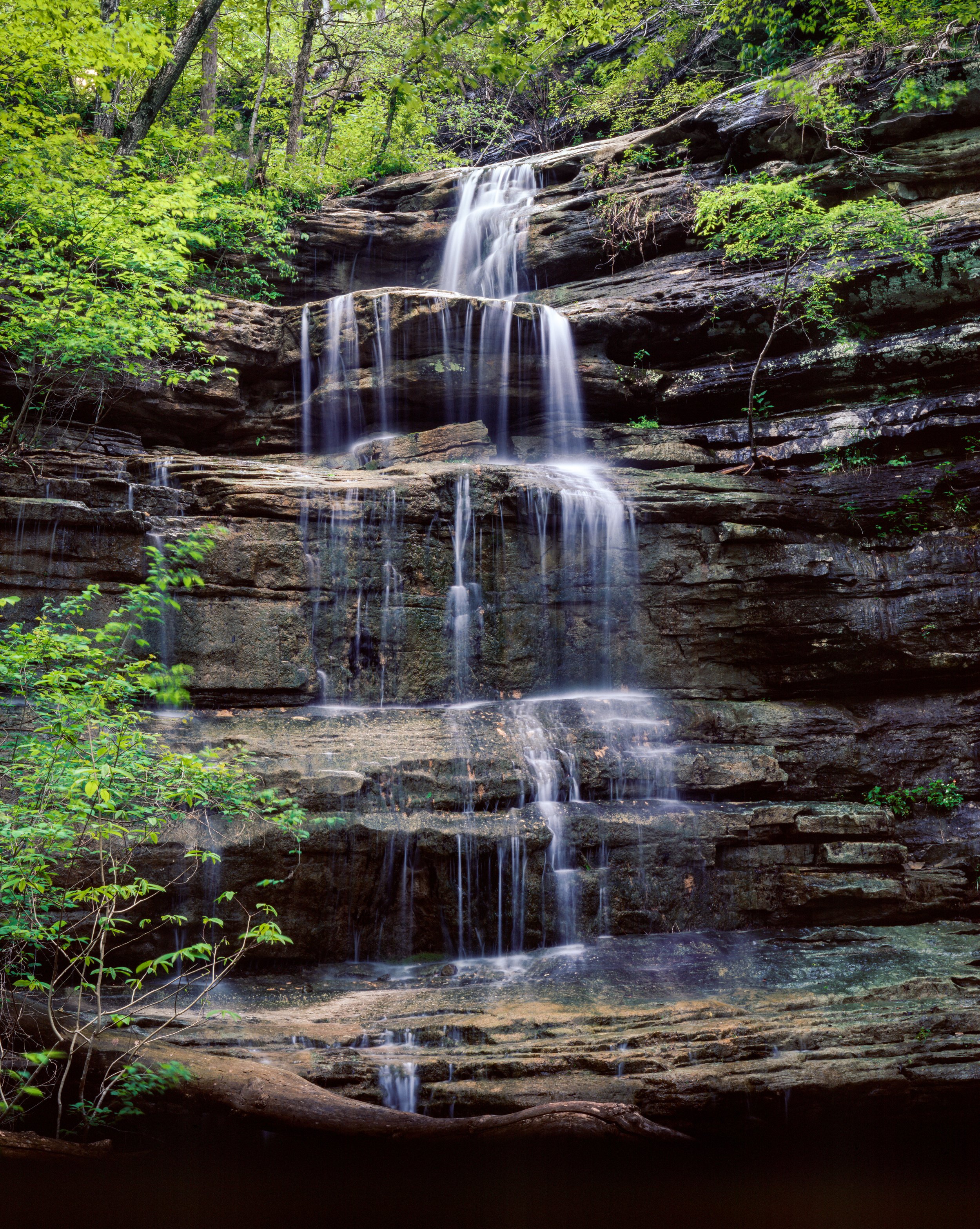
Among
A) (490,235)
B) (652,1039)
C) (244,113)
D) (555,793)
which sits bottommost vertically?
(652,1039)

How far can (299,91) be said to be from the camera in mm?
17734

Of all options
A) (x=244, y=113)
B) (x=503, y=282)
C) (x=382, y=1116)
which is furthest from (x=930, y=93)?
(x=244, y=113)

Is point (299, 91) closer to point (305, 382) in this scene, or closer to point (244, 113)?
point (244, 113)

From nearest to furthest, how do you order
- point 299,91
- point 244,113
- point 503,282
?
point 503,282 < point 299,91 < point 244,113

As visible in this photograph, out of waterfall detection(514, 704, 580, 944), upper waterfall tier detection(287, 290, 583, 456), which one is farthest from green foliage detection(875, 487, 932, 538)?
waterfall detection(514, 704, 580, 944)

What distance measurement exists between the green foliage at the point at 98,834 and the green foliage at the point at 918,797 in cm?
632

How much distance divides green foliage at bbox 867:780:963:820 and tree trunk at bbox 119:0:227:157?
11.9 m

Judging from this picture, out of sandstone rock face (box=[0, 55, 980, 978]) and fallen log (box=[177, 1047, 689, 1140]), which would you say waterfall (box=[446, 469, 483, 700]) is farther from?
fallen log (box=[177, 1047, 689, 1140])

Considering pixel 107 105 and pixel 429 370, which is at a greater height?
pixel 107 105

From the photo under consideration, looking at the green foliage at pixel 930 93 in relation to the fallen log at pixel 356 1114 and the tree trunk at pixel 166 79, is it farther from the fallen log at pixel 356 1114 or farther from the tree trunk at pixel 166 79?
the fallen log at pixel 356 1114

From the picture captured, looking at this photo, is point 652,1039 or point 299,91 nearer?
point 652,1039

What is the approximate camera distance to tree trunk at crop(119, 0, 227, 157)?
10.4 meters

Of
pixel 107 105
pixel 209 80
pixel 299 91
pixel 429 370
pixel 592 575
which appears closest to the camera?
pixel 592 575

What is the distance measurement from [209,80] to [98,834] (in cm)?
1832
